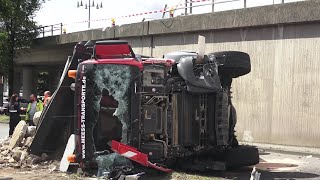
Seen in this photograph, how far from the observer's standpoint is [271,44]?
14.0 meters

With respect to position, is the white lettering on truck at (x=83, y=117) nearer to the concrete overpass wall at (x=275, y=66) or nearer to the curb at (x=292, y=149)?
the curb at (x=292, y=149)

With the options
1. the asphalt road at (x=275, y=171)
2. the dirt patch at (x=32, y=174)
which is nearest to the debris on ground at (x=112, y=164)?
the asphalt road at (x=275, y=171)

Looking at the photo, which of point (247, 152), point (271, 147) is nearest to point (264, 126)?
point (271, 147)

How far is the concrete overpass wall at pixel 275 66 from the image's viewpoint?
1294 cm

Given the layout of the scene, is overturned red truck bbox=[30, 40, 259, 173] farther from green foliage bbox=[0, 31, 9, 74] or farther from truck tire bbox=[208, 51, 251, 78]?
green foliage bbox=[0, 31, 9, 74]

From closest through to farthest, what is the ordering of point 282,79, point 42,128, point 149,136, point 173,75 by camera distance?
1. point 149,136
2. point 173,75
3. point 42,128
4. point 282,79

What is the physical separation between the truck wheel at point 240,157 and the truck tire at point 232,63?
145 centimetres

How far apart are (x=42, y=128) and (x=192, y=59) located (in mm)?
3040

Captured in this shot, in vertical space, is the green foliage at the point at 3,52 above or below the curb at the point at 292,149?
above

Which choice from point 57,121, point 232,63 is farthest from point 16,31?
point 232,63

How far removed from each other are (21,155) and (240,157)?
14.0 ft

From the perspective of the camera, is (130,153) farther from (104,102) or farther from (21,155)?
(21,155)

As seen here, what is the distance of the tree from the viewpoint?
3219 cm

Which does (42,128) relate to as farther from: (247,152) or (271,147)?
(271,147)
